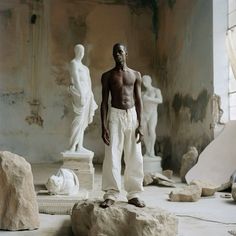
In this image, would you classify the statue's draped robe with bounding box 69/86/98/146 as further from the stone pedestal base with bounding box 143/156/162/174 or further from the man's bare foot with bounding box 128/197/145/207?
the man's bare foot with bounding box 128/197/145/207

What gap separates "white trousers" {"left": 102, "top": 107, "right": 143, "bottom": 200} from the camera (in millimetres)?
4531

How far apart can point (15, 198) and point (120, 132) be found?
1.48m

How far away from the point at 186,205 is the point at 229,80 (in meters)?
4.38

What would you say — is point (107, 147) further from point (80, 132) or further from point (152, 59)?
point (152, 59)

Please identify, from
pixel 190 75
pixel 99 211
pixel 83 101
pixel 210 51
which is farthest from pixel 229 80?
pixel 99 211

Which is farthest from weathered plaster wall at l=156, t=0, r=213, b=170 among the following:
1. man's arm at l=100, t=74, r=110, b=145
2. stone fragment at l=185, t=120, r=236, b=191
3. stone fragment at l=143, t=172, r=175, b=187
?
man's arm at l=100, t=74, r=110, b=145

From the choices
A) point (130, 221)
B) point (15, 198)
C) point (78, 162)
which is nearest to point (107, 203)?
point (130, 221)

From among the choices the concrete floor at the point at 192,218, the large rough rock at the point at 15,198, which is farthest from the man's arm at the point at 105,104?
A: the concrete floor at the point at 192,218

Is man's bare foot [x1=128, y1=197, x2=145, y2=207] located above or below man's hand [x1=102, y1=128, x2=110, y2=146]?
below

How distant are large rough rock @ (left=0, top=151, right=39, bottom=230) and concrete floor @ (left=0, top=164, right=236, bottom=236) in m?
0.13

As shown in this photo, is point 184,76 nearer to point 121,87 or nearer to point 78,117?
point 78,117

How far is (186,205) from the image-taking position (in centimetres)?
652

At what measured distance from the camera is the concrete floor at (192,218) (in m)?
4.81

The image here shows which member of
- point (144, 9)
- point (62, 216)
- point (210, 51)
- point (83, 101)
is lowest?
point (62, 216)
